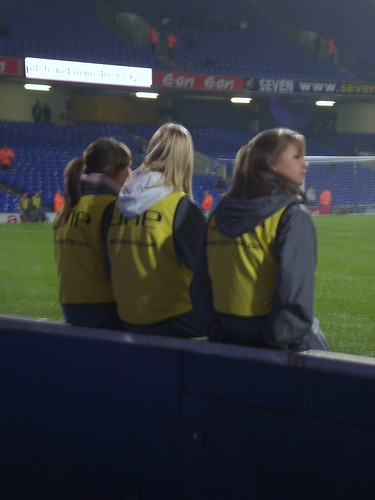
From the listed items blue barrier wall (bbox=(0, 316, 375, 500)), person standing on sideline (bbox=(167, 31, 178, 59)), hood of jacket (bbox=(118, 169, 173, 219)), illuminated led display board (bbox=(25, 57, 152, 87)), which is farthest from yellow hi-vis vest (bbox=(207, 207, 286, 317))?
person standing on sideline (bbox=(167, 31, 178, 59))

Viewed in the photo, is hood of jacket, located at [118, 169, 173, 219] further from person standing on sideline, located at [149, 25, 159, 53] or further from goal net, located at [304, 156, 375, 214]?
person standing on sideline, located at [149, 25, 159, 53]

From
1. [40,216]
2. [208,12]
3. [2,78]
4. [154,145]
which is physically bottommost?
[40,216]

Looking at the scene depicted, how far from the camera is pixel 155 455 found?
2.90 m

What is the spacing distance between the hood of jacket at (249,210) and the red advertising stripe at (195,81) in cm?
2669

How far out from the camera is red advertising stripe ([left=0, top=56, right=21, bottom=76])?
2611 cm

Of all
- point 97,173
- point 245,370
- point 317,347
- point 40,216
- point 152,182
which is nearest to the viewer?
point 245,370

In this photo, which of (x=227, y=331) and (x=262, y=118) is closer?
(x=227, y=331)

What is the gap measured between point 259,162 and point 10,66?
24777mm

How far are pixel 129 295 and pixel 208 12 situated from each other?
32.7 m

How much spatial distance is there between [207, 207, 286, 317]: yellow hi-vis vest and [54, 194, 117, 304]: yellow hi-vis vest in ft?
2.66

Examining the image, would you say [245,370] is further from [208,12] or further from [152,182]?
[208,12]

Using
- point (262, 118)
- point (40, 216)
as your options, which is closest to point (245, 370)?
point (40, 216)

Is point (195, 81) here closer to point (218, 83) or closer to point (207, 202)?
point (218, 83)

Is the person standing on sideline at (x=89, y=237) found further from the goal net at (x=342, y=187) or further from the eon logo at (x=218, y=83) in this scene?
the eon logo at (x=218, y=83)
